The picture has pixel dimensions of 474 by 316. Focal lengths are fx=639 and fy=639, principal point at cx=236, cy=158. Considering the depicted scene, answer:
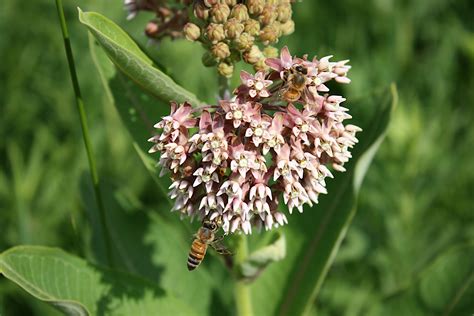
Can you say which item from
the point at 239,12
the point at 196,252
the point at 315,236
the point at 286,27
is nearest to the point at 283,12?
the point at 286,27

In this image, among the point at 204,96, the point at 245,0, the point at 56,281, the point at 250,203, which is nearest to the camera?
the point at 250,203

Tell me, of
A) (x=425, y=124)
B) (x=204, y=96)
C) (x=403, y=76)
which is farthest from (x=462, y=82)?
(x=204, y=96)

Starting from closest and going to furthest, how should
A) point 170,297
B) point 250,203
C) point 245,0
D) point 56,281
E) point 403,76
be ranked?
point 250,203 → point 245,0 → point 56,281 → point 170,297 → point 403,76

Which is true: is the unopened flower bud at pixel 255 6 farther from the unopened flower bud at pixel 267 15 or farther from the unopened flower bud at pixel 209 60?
the unopened flower bud at pixel 209 60

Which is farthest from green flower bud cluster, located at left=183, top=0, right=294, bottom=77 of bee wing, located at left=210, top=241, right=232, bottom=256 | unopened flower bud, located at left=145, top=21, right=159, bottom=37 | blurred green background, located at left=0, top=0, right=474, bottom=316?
blurred green background, located at left=0, top=0, right=474, bottom=316

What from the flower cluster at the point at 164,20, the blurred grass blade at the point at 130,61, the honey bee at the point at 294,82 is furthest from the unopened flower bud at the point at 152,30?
the honey bee at the point at 294,82

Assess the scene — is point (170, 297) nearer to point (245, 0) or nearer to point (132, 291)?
point (132, 291)
